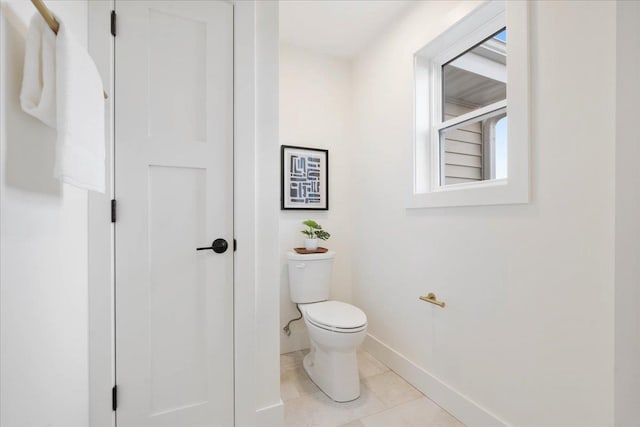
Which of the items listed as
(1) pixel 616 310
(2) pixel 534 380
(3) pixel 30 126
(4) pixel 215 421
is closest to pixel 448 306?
(2) pixel 534 380

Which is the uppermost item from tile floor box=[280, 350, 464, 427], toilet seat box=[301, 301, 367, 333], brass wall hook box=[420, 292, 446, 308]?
brass wall hook box=[420, 292, 446, 308]

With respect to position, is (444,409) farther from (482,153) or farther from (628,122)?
(628,122)

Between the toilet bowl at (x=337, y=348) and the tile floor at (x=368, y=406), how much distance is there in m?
0.06

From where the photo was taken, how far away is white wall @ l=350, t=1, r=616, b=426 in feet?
3.31

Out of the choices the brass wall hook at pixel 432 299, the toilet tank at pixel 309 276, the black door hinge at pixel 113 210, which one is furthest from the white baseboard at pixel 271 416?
the black door hinge at pixel 113 210

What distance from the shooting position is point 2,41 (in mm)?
640

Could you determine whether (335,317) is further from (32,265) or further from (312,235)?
(32,265)

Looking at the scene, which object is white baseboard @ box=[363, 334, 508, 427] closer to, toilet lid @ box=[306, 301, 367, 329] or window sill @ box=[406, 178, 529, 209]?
toilet lid @ box=[306, 301, 367, 329]

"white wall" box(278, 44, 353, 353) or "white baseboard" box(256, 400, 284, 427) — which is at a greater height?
"white wall" box(278, 44, 353, 353)

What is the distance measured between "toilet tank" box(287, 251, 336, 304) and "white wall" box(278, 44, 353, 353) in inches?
8.0

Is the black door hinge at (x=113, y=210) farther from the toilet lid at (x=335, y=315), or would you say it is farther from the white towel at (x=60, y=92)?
the toilet lid at (x=335, y=315)

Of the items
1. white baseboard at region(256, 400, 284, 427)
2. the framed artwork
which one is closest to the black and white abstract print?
the framed artwork

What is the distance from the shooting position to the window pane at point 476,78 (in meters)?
1.52

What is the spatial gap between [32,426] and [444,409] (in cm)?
176
